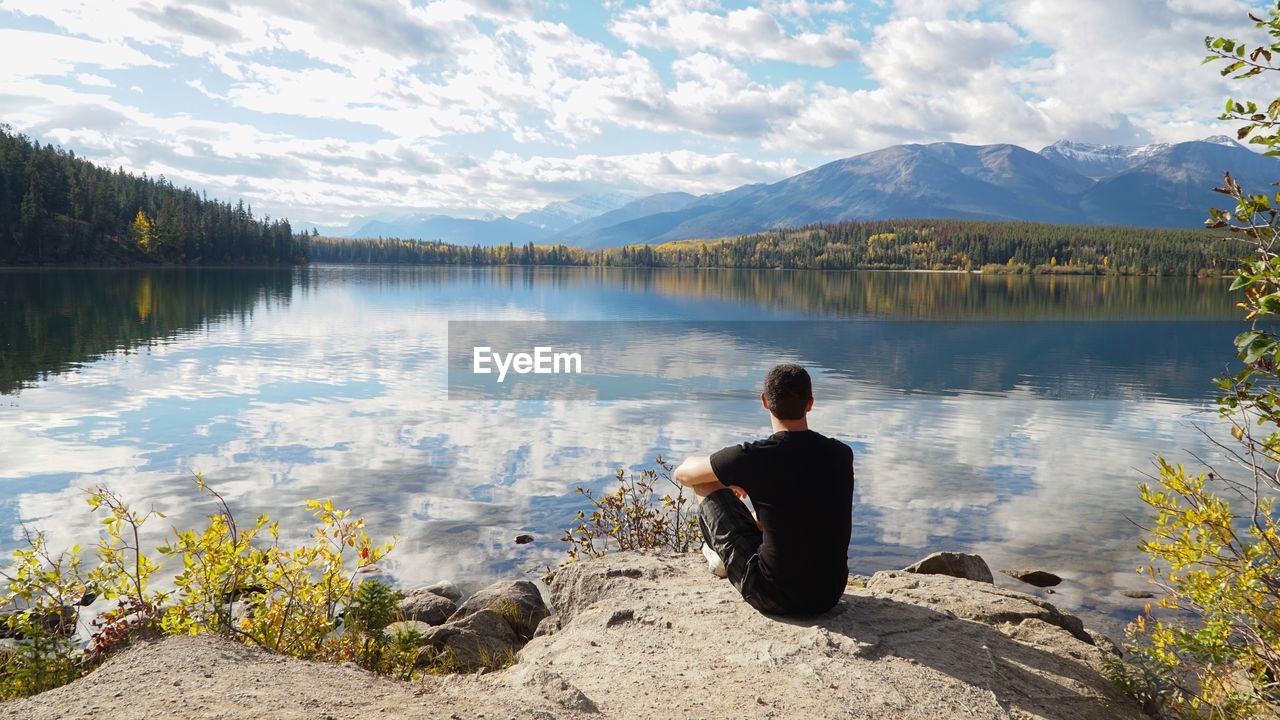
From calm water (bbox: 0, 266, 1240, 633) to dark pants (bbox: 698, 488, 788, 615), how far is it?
18.8 ft

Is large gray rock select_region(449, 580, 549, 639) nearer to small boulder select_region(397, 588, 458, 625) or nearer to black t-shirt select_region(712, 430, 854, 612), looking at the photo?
small boulder select_region(397, 588, 458, 625)

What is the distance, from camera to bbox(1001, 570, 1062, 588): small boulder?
12.1 metres

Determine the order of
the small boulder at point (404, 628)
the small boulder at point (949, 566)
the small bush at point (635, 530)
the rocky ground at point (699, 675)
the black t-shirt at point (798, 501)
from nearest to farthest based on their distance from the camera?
the rocky ground at point (699, 675) < the black t-shirt at point (798, 501) < the small boulder at point (404, 628) < the small boulder at point (949, 566) < the small bush at point (635, 530)

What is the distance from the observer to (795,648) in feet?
21.6

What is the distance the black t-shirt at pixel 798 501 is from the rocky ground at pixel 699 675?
0.54m

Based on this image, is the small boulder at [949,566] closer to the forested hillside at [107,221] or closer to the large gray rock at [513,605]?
the large gray rock at [513,605]

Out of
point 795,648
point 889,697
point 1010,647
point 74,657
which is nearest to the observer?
point 889,697

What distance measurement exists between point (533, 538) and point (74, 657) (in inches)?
280

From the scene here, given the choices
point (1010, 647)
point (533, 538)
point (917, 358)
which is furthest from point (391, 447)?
point (917, 358)

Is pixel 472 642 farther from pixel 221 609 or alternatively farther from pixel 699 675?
pixel 699 675

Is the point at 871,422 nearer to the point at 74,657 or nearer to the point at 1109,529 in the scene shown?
the point at 1109,529

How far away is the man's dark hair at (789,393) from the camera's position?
674cm

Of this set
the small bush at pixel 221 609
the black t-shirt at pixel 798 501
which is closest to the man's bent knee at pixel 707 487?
the black t-shirt at pixel 798 501

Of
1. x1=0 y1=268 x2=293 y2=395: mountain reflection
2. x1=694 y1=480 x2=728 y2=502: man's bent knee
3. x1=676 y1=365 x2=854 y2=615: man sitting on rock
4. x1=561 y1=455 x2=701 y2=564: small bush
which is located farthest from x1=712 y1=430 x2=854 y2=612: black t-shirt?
x1=0 y1=268 x2=293 y2=395: mountain reflection
